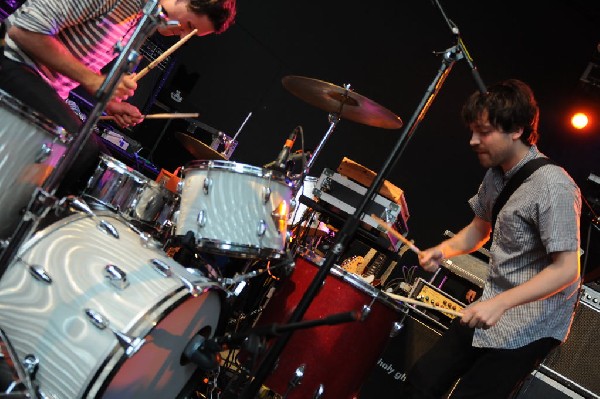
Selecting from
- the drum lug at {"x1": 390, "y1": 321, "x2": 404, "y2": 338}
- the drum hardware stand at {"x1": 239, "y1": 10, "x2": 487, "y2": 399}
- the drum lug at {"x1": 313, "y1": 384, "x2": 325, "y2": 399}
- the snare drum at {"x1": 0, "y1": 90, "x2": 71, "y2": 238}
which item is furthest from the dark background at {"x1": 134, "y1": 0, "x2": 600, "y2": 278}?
the snare drum at {"x1": 0, "y1": 90, "x2": 71, "y2": 238}

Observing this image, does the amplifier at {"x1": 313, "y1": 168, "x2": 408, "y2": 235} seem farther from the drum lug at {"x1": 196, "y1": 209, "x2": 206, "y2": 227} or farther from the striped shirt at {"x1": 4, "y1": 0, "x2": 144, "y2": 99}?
the striped shirt at {"x1": 4, "y1": 0, "x2": 144, "y2": 99}

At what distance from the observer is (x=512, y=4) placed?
5.00 metres

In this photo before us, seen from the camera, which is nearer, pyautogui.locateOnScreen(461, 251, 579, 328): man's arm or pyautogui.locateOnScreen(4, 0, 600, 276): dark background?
pyautogui.locateOnScreen(461, 251, 579, 328): man's arm

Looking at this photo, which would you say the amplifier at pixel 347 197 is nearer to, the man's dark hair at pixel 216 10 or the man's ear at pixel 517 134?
the man's ear at pixel 517 134

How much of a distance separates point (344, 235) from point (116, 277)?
768mm

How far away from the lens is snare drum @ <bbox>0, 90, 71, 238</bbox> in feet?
5.41

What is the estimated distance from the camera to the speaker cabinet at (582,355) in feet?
9.86

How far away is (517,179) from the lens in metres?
2.27

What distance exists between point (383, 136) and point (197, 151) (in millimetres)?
2269

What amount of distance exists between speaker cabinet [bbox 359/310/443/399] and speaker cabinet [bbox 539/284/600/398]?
0.66 m

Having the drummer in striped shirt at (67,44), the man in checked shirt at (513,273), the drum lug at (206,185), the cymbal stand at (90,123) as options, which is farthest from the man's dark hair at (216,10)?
the man in checked shirt at (513,273)

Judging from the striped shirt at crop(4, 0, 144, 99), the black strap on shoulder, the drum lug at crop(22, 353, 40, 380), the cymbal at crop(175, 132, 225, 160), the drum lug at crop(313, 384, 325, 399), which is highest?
the black strap on shoulder

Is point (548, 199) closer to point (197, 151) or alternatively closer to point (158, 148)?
point (197, 151)

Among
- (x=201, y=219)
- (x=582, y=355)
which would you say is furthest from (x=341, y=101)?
(x=582, y=355)
